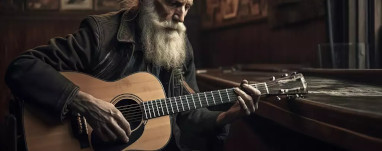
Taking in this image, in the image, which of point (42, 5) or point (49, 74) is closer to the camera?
point (49, 74)

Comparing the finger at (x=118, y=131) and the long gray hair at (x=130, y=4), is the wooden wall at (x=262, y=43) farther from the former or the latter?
the finger at (x=118, y=131)

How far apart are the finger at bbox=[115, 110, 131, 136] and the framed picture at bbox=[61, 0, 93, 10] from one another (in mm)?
2444

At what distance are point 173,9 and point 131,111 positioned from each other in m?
A: 0.39

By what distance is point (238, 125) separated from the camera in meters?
2.39

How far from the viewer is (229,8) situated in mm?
3682

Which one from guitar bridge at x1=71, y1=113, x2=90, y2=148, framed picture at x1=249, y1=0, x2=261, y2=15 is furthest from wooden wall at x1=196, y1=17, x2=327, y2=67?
guitar bridge at x1=71, y1=113, x2=90, y2=148

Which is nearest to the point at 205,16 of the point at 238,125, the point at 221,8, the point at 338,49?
the point at 221,8

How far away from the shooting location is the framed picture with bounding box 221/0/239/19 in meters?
3.56

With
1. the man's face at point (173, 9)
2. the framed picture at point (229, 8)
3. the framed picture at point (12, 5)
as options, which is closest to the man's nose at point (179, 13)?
the man's face at point (173, 9)

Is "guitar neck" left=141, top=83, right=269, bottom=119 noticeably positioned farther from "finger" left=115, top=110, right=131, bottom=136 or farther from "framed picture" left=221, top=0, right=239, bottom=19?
"framed picture" left=221, top=0, right=239, bottom=19

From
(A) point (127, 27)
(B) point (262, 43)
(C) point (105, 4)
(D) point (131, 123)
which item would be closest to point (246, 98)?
(D) point (131, 123)

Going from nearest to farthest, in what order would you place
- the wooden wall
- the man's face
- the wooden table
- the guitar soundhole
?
the wooden table, the guitar soundhole, the man's face, the wooden wall

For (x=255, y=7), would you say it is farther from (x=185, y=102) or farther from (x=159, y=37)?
(x=185, y=102)

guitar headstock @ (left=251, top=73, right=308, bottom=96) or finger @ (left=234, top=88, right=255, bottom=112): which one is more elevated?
guitar headstock @ (left=251, top=73, right=308, bottom=96)
